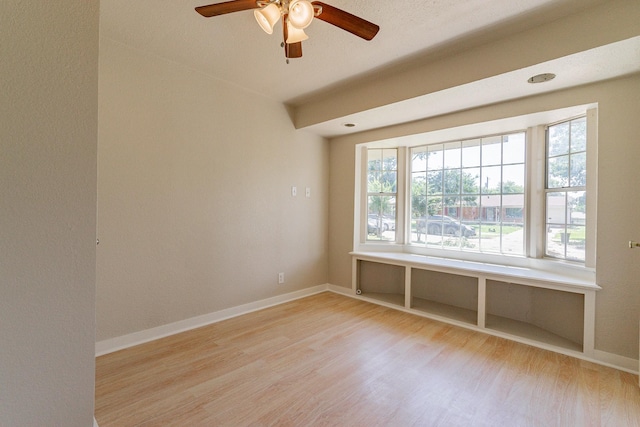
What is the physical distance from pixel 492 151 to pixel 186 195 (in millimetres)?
3486

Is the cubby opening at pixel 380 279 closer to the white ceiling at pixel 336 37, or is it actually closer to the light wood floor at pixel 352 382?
the light wood floor at pixel 352 382

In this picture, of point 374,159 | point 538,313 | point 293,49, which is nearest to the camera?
point 293,49

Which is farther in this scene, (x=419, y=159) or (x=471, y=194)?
(x=419, y=159)

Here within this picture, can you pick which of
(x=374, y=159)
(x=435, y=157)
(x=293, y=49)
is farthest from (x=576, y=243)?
(x=293, y=49)

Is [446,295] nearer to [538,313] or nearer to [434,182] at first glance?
[538,313]

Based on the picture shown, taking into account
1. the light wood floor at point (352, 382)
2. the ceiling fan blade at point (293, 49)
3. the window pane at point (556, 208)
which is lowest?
the light wood floor at point (352, 382)

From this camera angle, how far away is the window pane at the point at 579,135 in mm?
2699

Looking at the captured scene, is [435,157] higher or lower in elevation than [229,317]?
higher

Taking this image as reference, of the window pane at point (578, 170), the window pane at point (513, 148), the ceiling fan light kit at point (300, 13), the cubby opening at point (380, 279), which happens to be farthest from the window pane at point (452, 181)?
the ceiling fan light kit at point (300, 13)

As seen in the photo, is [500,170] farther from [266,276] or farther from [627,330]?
[266,276]

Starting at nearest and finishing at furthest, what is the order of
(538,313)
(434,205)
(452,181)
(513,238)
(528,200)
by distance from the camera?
(538,313) → (528,200) → (513,238) → (452,181) → (434,205)

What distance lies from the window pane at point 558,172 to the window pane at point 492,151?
50 cm

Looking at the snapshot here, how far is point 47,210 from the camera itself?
96 cm

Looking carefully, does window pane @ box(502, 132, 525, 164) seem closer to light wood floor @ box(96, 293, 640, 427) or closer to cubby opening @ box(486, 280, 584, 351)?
cubby opening @ box(486, 280, 584, 351)
